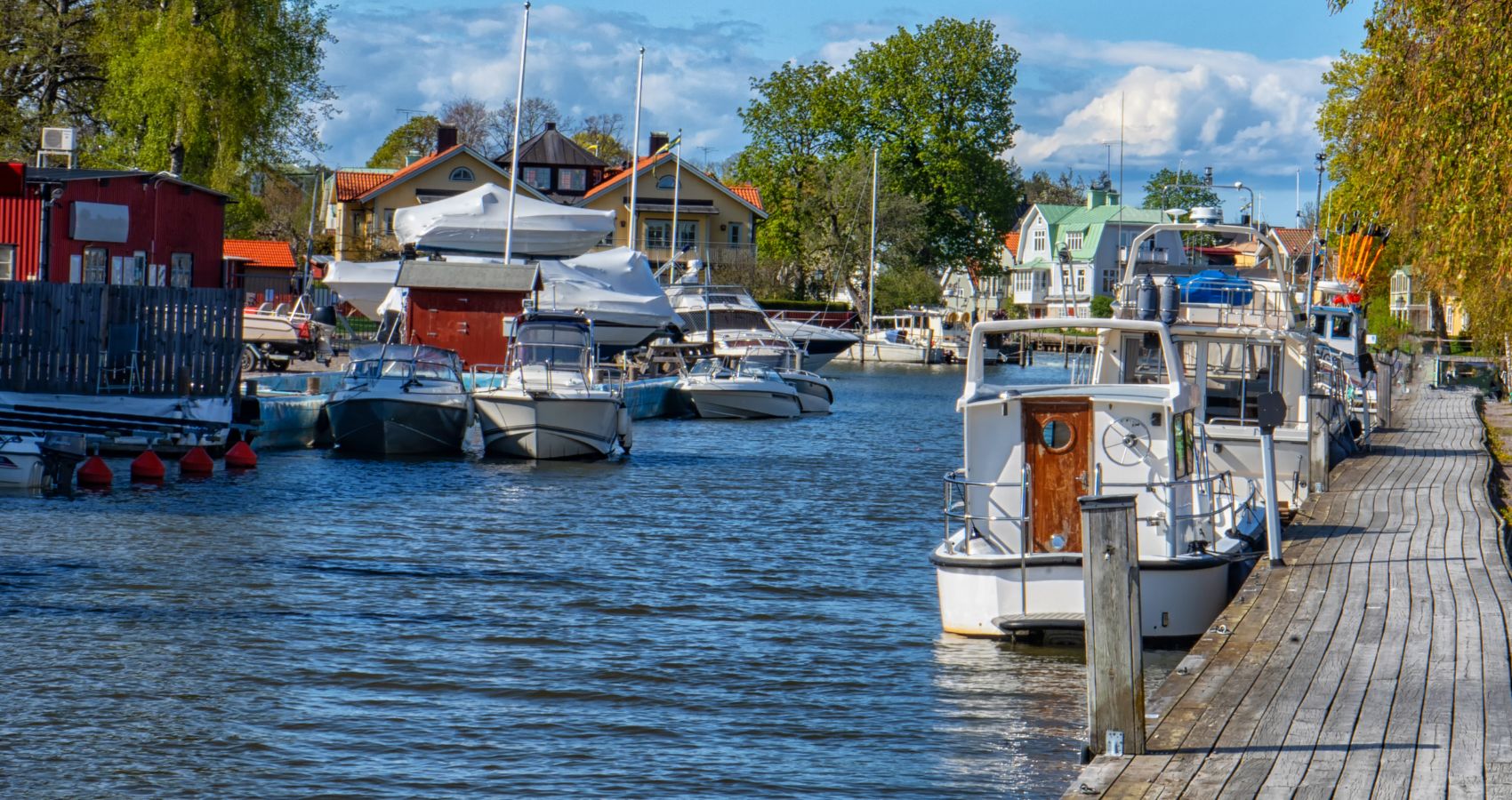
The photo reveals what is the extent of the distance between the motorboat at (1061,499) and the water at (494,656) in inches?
25.1

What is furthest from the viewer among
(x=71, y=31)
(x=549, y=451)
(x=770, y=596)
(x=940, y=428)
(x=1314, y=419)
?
(x=71, y=31)

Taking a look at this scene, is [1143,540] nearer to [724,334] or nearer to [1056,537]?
[1056,537]

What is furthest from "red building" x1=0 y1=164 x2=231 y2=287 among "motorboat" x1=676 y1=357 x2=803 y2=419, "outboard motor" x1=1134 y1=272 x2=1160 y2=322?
"outboard motor" x1=1134 y1=272 x2=1160 y2=322

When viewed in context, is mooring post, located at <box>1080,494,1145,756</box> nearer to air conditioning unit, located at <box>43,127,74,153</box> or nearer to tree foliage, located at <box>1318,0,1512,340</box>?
tree foliage, located at <box>1318,0,1512,340</box>

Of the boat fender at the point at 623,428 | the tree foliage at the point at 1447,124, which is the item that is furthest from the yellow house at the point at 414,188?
the tree foliage at the point at 1447,124

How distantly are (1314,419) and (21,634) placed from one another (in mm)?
15813

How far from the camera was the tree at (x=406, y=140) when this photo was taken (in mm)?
120088

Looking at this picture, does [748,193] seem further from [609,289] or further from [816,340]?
[609,289]

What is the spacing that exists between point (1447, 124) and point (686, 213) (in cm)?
7531

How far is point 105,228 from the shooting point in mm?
36719

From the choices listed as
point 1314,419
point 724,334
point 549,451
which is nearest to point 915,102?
point 724,334

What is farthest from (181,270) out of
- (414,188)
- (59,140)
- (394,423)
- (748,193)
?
(748,193)

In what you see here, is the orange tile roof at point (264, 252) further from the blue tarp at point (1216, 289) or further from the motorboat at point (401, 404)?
the blue tarp at point (1216, 289)

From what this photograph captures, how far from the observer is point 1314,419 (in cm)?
2169
